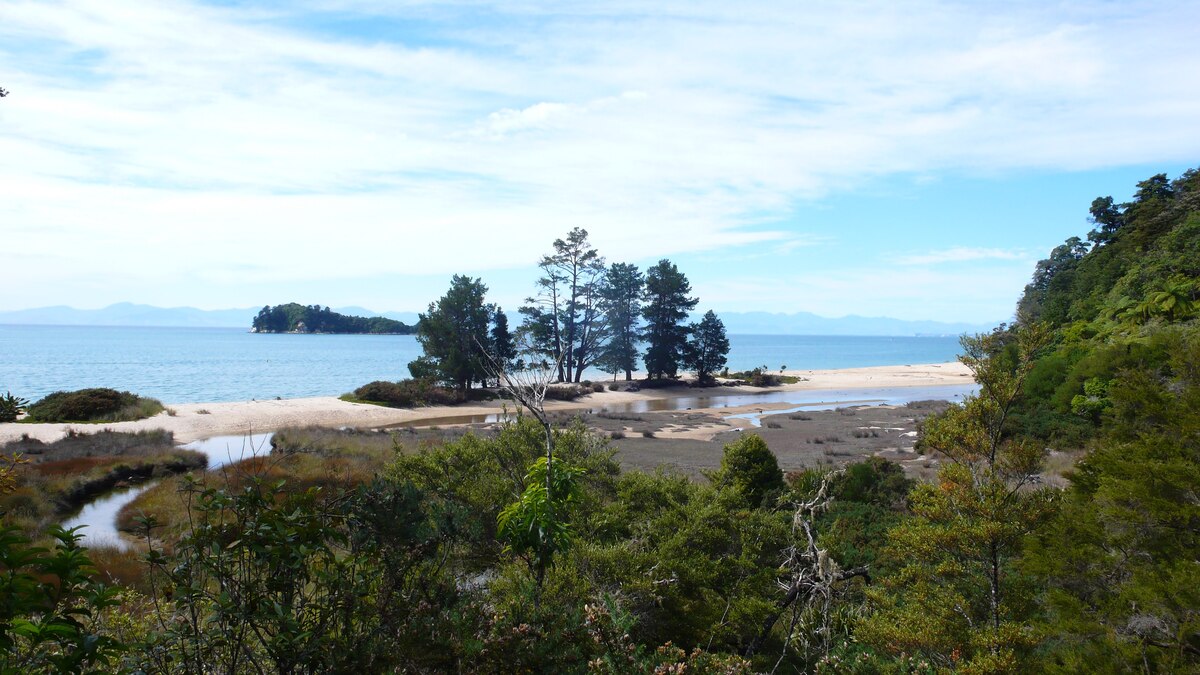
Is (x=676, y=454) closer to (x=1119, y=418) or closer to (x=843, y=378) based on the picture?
(x=1119, y=418)

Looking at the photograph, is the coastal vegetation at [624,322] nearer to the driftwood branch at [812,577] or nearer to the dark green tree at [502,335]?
the dark green tree at [502,335]

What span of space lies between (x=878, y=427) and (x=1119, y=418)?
88.0 ft

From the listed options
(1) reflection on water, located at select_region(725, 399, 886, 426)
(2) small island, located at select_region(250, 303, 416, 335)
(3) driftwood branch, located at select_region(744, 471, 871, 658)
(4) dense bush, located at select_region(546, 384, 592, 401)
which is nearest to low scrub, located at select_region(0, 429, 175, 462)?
(3) driftwood branch, located at select_region(744, 471, 871, 658)

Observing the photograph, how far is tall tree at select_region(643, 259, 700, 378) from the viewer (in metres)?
57.8

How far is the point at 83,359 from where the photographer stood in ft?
280

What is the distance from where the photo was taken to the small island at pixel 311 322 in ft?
586

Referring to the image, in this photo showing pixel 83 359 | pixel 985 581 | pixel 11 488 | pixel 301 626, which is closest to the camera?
pixel 301 626

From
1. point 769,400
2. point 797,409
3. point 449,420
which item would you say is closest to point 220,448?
point 449,420

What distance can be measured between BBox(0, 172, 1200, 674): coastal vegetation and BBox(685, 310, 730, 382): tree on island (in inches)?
1822

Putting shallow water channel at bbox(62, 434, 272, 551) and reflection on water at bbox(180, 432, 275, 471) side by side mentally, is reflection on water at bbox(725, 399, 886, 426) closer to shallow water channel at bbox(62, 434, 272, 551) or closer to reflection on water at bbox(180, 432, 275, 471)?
reflection on water at bbox(180, 432, 275, 471)

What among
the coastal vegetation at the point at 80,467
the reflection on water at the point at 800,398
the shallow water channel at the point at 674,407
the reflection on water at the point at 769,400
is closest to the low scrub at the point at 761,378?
the reflection on water at the point at 769,400

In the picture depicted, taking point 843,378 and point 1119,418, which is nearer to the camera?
point 1119,418

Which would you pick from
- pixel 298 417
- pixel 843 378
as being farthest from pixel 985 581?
pixel 843 378

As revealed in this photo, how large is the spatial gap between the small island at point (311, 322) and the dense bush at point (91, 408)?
5863 inches
